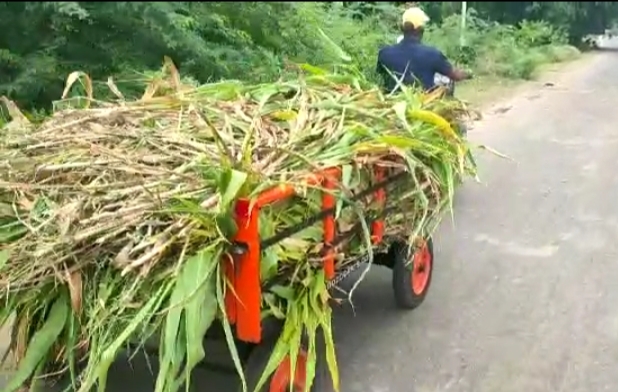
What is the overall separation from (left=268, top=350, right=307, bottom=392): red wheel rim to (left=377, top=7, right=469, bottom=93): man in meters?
2.66

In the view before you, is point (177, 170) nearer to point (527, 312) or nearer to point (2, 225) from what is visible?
point (2, 225)

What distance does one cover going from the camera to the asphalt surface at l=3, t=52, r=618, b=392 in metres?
3.98

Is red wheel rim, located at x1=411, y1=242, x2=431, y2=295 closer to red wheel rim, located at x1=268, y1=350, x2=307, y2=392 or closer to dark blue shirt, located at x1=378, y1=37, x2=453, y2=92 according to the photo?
red wheel rim, located at x1=268, y1=350, x2=307, y2=392

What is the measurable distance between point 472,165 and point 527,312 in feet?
2.87

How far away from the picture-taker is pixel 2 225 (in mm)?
3273

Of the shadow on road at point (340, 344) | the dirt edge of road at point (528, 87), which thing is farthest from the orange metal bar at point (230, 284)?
the dirt edge of road at point (528, 87)

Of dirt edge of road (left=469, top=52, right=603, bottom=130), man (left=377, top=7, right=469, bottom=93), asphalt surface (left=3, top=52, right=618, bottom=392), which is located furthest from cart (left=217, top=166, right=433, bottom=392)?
dirt edge of road (left=469, top=52, right=603, bottom=130)

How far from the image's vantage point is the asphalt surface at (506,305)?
13.1 feet

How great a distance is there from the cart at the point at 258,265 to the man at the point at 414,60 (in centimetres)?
178

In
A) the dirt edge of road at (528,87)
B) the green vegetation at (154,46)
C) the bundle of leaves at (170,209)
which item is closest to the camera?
the bundle of leaves at (170,209)

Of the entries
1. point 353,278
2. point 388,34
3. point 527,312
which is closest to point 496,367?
point 527,312

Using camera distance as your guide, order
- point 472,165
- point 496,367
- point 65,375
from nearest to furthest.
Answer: point 65,375 < point 496,367 < point 472,165

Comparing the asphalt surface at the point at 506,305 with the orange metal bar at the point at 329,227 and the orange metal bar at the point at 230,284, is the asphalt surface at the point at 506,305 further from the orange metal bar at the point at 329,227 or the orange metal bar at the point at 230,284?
the orange metal bar at the point at 230,284

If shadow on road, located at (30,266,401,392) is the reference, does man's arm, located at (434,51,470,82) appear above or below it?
above
